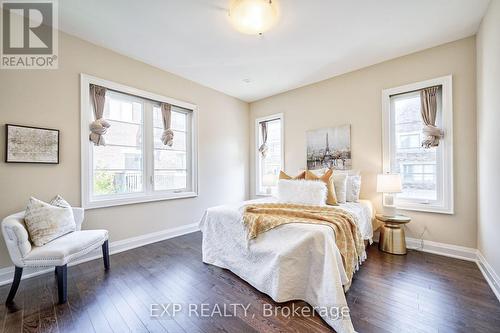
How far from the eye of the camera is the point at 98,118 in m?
2.82

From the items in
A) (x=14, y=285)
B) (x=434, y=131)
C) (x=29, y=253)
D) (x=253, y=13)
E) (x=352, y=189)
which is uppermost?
(x=253, y=13)

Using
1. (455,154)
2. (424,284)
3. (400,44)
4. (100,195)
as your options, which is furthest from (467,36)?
(100,195)

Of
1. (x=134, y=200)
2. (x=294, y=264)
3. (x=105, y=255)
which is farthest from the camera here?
(x=134, y=200)

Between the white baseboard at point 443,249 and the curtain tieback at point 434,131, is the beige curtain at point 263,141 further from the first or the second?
the white baseboard at point 443,249

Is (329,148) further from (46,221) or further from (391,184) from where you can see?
(46,221)

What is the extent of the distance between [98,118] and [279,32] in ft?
8.64

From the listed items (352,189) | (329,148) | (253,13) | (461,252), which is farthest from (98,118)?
(461,252)

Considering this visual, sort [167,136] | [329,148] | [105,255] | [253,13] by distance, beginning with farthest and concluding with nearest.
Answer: [329,148] → [167,136] → [105,255] → [253,13]

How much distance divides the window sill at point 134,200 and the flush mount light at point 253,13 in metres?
2.75

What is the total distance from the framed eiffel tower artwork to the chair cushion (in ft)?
11.5

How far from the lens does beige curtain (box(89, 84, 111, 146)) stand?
9.09ft

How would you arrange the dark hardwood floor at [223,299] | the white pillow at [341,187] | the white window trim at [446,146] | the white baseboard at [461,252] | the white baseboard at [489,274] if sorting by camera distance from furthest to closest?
the white pillow at [341,187] < the white window trim at [446,146] < the white baseboard at [461,252] < the white baseboard at [489,274] < the dark hardwood floor at [223,299]

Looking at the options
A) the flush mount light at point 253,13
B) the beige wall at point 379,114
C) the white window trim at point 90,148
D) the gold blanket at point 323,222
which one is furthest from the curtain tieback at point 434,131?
the white window trim at point 90,148

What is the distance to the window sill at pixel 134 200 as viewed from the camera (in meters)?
2.75
